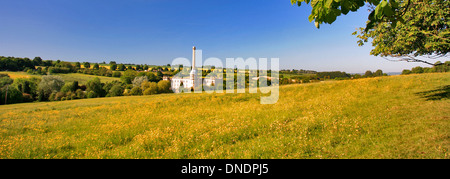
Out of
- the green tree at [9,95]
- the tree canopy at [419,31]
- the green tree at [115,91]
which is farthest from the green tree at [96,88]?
the tree canopy at [419,31]

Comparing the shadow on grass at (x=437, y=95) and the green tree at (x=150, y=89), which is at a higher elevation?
the shadow on grass at (x=437, y=95)

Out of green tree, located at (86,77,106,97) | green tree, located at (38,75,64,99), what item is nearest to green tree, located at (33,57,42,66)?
green tree, located at (38,75,64,99)

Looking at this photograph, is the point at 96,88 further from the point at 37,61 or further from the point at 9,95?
the point at 37,61

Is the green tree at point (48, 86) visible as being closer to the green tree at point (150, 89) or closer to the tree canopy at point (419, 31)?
the green tree at point (150, 89)

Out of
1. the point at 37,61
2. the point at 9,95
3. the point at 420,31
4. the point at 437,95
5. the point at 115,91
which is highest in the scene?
the point at 37,61

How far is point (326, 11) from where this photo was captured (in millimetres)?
3879

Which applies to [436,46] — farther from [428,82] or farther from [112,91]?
[112,91]

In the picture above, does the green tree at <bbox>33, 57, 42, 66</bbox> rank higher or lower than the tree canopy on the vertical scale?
higher

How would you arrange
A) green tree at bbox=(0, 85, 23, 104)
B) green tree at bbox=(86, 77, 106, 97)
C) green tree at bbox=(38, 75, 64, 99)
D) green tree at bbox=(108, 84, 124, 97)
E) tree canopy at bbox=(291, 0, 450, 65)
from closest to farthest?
tree canopy at bbox=(291, 0, 450, 65), green tree at bbox=(0, 85, 23, 104), green tree at bbox=(38, 75, 64, 99), green tree at bbox=(108, 84, 124, 97), green tree at bbox=(86, 77, 106, 97)

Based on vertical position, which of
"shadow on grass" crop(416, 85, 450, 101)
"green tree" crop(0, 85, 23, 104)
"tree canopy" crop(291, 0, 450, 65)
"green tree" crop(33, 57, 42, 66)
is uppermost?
"green tree" crop(33, 57, 42, 66)

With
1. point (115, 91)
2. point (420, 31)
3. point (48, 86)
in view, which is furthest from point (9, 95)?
point (420, 31)

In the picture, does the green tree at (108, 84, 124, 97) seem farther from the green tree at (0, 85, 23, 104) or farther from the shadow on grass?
the shadow on grass
